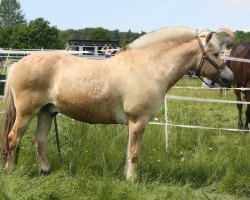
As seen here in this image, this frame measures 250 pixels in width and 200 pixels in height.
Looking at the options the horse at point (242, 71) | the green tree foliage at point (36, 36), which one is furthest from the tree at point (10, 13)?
the horse at point (242, 71)

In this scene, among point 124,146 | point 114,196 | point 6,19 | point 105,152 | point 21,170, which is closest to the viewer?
point 114,196

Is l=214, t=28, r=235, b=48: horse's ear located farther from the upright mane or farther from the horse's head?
the upright mane

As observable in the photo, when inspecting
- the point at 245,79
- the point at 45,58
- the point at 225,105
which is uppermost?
the point at 45,58

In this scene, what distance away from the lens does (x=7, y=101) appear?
5.51 meters

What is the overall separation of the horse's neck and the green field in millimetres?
1200

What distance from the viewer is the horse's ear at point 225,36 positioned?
540 cm

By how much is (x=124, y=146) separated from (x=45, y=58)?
5.91 ft

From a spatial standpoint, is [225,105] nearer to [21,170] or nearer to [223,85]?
[223,85]

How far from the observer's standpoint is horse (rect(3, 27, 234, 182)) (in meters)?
5.22

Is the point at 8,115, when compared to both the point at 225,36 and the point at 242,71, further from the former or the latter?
the point at 242,71

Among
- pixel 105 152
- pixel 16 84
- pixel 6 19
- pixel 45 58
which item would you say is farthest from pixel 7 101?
pixel 6 19

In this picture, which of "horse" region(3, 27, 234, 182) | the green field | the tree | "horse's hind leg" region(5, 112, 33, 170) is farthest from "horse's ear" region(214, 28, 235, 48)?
the tree

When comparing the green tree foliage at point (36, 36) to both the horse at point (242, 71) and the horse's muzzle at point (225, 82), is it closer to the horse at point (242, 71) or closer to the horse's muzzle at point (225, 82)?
the horse at point (242, 71)

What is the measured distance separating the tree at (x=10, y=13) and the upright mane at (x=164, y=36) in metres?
106
